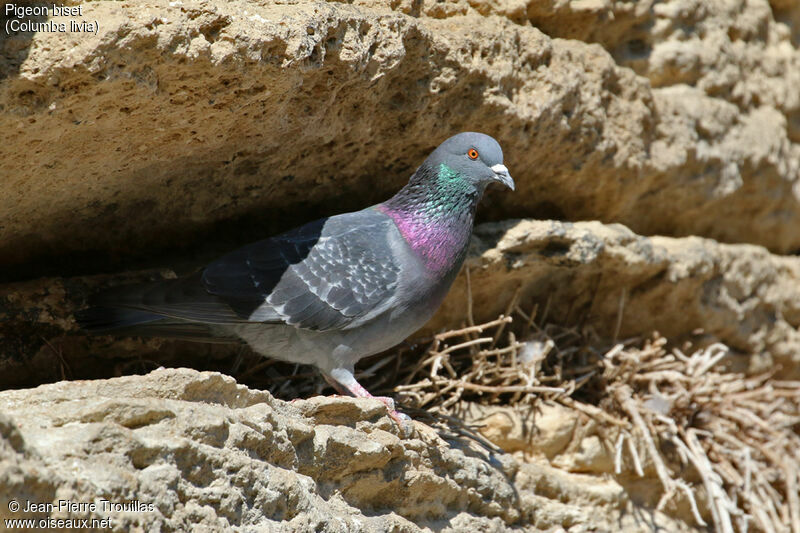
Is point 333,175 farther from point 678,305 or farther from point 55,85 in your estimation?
point 678,305

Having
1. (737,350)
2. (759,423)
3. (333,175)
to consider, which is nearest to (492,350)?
(333,175)

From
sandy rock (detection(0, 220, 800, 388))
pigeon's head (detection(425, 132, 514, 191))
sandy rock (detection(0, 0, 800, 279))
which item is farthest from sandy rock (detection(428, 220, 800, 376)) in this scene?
pigeon's head (detection(425, 132, 514, 191))

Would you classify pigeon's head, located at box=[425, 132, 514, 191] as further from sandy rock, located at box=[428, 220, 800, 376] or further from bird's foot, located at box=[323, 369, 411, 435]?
bird's foot, located at box=[323, 369, 411, 435]

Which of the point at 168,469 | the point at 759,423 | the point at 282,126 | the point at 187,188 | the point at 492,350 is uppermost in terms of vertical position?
the point at 282,126

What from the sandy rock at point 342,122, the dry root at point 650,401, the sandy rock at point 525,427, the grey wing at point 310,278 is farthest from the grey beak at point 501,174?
the sandy rock at point 525,427

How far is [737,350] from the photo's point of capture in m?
5.25

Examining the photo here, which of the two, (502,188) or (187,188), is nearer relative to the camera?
(187,188)

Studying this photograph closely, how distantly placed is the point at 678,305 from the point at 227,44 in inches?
125

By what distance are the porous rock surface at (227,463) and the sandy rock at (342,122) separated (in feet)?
3.11

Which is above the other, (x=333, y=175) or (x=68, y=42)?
(x=68, y=42)

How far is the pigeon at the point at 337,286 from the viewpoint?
345 centimetres

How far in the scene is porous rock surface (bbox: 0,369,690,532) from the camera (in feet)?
7.36

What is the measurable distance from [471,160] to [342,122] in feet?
1.94

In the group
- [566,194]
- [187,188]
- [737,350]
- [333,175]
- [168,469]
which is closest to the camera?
[168,469]
